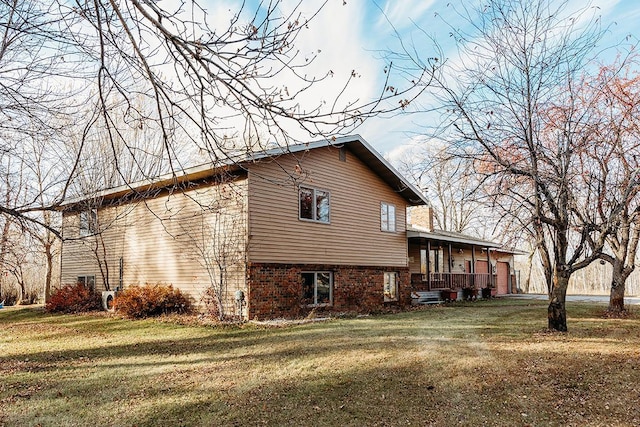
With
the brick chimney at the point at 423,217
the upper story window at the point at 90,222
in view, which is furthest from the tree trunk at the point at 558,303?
the brick chimney at the point at 423,217

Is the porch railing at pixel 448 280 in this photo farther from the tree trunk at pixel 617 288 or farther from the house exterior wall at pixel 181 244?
the house exterior wall at pixel 181 244

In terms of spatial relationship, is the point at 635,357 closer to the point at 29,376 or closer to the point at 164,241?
the point at 29,376

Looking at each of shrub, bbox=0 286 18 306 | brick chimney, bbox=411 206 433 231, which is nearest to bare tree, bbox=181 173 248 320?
brick chimney, bbox=411 206 433 231

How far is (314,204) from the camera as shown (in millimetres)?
14531

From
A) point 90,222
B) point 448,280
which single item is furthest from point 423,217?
point 90,222

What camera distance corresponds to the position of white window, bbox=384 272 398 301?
1784 centimetres

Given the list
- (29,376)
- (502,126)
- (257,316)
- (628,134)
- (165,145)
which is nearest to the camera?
(165,145)

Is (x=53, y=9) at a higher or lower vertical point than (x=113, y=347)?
higher

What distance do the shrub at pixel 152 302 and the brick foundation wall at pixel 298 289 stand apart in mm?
2584

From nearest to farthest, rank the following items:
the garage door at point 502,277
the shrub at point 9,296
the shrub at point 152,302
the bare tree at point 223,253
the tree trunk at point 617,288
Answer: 1. the bare tree at point 223,253
2. the shrub at point 152,302
3. the tree trunk at point 617,288
4. the shrub at point 9,296
5. the garage door at point 502,277

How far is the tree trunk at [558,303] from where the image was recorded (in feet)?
31.9

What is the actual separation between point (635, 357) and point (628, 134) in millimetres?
5911

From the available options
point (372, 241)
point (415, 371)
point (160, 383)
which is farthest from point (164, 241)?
point (415, 371)

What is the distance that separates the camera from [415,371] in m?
7.22
